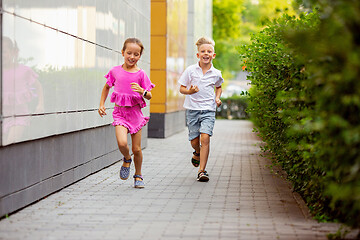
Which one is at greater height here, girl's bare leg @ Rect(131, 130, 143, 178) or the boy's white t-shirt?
the boy's white t-shirt

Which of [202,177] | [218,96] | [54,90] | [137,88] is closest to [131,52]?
[137,88]

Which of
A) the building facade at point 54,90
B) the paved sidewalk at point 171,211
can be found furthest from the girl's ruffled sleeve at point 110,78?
the paved sidewalk at point 171,211

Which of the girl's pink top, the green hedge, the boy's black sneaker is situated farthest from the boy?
the green hedge

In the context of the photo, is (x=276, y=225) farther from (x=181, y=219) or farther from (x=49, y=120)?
(x=49, y=120)

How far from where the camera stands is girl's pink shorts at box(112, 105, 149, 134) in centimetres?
808

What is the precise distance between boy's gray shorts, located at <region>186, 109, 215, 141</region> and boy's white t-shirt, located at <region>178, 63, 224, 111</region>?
8 centimetres

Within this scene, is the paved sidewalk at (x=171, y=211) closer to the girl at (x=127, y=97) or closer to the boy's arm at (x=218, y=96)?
the girl at (x=127, y=97)

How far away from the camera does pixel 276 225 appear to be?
5.78 meters

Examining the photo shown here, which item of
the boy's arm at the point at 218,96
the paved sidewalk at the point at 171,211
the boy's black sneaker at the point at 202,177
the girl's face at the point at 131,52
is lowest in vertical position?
the paved sidewalk at the point at 171,211

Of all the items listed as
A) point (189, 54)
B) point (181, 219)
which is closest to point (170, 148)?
point (181, 219)

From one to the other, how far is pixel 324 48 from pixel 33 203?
4.14 m

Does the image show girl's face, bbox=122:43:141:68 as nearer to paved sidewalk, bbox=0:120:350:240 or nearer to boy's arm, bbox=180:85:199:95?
boy's arm, bbox=180:85:199:95

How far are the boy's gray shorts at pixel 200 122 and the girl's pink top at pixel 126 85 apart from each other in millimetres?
1266

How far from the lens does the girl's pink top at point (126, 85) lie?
26.3 ft
